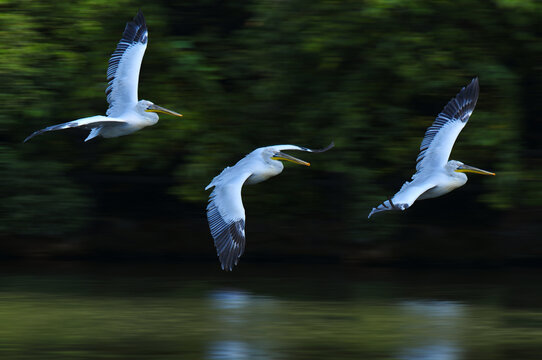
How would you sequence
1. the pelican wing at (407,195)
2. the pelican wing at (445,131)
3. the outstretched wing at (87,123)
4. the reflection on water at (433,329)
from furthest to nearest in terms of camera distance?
the pelican wing at (445,131)
the reflection on water at (433,329)
the outstretched wing at (87,123)
the pelican wing at (407,195)

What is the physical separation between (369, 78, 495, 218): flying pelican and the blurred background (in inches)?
72.5

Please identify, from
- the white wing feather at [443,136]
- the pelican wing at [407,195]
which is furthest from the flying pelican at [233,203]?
the white wing feather at [443,136]

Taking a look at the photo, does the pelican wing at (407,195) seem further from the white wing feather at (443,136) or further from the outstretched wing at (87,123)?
the outstretched wing at (87,123)

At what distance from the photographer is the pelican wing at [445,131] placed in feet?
41.2

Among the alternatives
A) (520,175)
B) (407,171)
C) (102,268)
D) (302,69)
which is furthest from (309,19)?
(102,268)

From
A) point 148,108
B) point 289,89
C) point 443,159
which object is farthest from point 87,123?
point 289,89

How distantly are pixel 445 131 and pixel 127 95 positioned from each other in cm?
346

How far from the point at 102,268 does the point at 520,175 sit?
6.03 meters

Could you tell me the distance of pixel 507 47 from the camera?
1545 cm

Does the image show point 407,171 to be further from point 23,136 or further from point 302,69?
point 23,136

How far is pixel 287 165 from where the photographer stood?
645 inches

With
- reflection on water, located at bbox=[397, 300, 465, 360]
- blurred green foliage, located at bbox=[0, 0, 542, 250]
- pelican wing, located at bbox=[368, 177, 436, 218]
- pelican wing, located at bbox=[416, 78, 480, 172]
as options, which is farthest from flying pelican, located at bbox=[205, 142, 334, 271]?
blurred green foliage, located at bbox=[0, 0, 542, 250]

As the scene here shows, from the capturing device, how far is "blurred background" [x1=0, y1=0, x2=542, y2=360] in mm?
14633

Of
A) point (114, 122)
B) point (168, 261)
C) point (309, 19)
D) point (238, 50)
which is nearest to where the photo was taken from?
point (114, 122)
